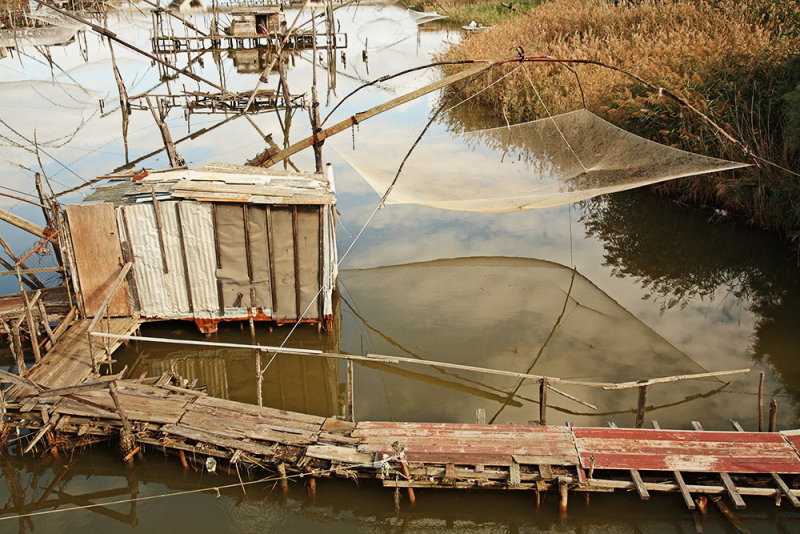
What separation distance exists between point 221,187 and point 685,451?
6.89 m

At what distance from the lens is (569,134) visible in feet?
37.4

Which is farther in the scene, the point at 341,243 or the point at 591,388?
the point at 341,243

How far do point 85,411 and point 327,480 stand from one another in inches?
116

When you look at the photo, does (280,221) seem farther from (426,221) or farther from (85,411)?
(426,221)

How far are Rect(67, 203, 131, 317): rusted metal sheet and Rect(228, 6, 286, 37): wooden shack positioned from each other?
23425 millimetres

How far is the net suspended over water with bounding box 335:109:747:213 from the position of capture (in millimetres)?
9555

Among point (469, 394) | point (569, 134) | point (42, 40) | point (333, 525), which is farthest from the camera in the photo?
point (42, 40)

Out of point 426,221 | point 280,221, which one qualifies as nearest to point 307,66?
point 426,221

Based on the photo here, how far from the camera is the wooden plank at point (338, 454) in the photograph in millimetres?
6398

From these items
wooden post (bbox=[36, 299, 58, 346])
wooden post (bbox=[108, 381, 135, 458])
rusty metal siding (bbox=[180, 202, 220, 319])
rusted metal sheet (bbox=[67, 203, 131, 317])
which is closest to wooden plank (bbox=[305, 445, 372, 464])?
wooden post (bbox=[108, 381, 135, 458])

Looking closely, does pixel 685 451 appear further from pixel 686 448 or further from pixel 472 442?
pixel 472 442

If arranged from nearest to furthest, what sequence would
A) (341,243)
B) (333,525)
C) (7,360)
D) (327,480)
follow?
(333,525) → (327,480) → (7,360) → (341,243)

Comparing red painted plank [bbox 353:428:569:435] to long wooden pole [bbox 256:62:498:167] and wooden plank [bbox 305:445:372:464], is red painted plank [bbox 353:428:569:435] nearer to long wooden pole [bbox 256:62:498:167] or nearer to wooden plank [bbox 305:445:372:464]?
wooden plank [bbox 305:445:372:464]

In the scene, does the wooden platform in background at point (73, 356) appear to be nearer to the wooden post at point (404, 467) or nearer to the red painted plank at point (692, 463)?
the wooden post at point (404, 467)
